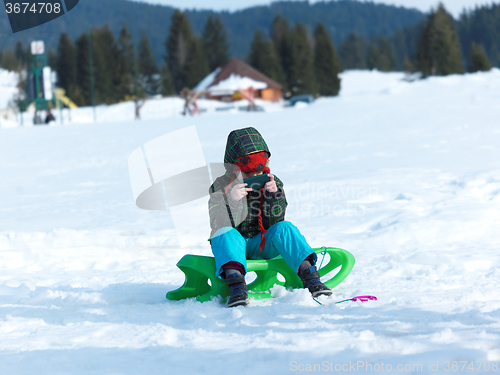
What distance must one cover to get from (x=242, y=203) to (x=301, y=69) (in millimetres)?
52854

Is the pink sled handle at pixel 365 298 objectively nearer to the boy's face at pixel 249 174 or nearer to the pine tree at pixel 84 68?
the boy's face at pixel 249 174

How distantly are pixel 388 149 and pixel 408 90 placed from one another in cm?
1394

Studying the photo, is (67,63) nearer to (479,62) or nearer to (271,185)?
(479,62)

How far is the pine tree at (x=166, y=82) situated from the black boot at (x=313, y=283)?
56.1 metres

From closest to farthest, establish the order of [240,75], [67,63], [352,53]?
[240,75], [67,63], [352,53]

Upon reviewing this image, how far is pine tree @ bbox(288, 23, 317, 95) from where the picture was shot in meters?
53.0

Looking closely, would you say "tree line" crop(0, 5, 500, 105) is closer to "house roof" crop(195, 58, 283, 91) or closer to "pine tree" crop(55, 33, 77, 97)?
"pine tree" crop(55, 33, 77, 97)

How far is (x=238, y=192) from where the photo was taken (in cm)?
293

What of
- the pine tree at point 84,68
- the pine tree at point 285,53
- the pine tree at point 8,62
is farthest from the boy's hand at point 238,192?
the pine tree at point 8,62

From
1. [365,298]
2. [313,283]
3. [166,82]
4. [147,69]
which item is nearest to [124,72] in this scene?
[147,69]

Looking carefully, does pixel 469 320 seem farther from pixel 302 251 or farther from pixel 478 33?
pixel 478 33

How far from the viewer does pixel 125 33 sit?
6078 centimetres

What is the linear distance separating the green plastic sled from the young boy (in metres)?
0.09

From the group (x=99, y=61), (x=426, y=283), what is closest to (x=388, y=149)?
(x=426, y=283)
